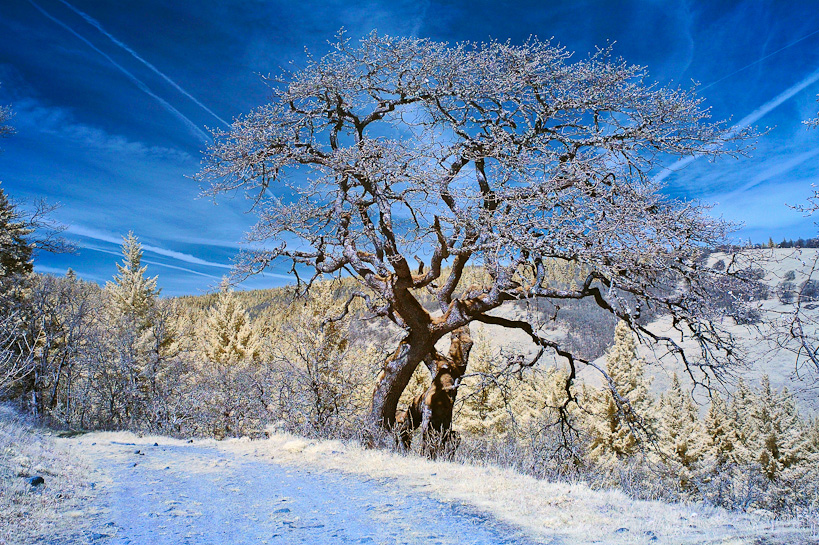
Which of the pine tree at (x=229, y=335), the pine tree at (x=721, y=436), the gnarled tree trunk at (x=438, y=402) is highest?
the pine tree at (x=229, y=335)

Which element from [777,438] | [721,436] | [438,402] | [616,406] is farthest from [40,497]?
[721,436]

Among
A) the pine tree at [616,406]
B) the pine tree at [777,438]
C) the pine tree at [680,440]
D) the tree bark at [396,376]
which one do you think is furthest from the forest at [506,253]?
the pine tree at [777,438]

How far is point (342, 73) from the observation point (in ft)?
26.7

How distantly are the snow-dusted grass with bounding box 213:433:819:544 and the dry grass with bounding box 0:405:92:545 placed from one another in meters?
2.70

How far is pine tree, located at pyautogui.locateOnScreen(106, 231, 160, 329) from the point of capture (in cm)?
2642

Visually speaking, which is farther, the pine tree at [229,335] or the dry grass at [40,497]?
the pine tree at [229,335]

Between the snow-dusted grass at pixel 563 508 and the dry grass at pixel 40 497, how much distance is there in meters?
2.70

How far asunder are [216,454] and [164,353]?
17015 mm

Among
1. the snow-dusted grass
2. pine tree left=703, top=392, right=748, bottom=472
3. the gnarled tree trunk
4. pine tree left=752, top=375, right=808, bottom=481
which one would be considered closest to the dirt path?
the snow-dusted grass

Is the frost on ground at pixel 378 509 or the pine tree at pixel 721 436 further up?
the frost on ground at pixel 378 509

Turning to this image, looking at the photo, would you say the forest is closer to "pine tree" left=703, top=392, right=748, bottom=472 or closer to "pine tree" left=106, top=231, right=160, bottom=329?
"pine tree" left=106, top=231, right=160, bottom=329

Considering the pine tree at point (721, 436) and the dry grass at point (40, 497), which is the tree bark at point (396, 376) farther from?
the pine tree at point (721, 436)

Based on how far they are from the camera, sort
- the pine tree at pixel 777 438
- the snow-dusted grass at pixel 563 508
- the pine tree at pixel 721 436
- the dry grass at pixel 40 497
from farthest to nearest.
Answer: the pine tree at pixel 721 436, the pine tree at pixel 777 438, the snow-dusted grass at pixel 563 508, the dry grass at pixel 40 497

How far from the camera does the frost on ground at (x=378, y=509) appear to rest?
3.41 m
